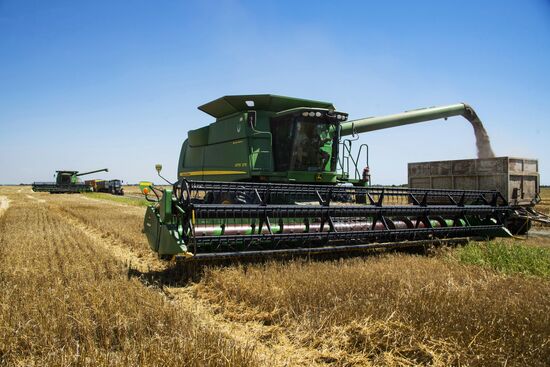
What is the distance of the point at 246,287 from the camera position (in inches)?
137

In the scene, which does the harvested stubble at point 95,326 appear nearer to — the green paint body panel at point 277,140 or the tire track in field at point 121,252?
the tire track in field at point 121,252

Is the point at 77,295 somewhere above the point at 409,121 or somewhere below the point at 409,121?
Result: below

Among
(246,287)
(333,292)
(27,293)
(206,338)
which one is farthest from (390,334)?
(27,293)

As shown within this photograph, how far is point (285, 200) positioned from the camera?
5.61m

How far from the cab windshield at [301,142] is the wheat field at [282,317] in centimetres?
230

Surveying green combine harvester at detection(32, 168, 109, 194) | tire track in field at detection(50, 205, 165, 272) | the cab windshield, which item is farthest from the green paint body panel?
green combine harvester at detection(32, 168, 109, 194)

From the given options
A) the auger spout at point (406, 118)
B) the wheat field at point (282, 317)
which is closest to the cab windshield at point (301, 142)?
the auger spout at point (406, 118)

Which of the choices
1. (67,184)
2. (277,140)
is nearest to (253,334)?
(277,140)

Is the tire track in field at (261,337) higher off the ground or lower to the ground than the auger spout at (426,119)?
lower

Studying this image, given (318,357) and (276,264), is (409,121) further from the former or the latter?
(318,357)

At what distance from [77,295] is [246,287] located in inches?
53.7

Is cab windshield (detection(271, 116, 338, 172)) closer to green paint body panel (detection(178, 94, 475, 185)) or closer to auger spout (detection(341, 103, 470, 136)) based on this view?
green paint body panel (detection(178, 94, 475, 185))

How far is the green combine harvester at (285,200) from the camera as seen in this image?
4281 millimetres

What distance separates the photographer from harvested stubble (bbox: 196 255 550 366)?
7.43 ft
